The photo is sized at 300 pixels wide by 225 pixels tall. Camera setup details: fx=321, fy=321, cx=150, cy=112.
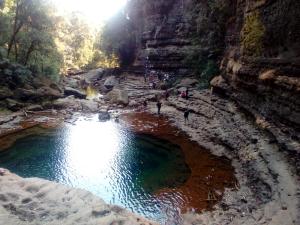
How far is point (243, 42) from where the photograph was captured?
2769 cm

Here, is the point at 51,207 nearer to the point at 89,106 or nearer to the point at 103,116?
the point at 103,116

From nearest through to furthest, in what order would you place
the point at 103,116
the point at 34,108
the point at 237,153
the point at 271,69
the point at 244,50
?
the point at 271,69 → the point at 237,153 → the point at 244,50 → the point at 103,116 → the point at 34,108

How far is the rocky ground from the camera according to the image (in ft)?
48.4

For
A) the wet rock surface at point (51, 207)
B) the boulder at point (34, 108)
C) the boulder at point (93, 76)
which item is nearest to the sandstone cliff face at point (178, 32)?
the boulder at point (93, 76)

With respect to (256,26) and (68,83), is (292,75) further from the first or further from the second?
(68,83)

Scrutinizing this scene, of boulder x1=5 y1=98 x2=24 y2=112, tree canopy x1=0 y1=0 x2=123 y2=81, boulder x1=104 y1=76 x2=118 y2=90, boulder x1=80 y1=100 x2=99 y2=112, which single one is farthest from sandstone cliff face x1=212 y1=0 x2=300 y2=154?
boulder x1=104 y1=76 x2=118 y2=90

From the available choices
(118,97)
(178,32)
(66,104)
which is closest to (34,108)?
(66,104)

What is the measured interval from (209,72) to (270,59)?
1872 centimetres

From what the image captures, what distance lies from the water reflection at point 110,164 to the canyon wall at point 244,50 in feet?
23.1

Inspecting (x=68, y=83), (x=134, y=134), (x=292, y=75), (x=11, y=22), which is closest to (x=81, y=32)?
(x=68, y=83)

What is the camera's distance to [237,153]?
22406 millimetres

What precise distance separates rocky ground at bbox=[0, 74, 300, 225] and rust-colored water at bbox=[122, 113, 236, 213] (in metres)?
0.59

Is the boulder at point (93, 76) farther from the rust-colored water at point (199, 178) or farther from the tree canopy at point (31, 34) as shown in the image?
the rust-colored water at point (199, 178)

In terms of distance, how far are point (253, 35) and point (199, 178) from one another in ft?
41.5
